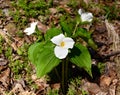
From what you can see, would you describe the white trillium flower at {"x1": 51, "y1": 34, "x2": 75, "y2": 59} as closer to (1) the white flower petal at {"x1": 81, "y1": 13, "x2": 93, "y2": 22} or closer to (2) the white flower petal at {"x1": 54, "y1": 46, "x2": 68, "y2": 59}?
(2) the white flower petal at {"x1": 54, "y1": 46, "x2": 68, "y2": 59}

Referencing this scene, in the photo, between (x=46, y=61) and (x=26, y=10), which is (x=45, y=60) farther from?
(x=26, y=10)

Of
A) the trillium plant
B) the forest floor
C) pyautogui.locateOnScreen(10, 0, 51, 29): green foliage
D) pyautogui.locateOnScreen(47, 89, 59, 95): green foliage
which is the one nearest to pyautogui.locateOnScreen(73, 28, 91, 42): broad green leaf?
the trillium plant

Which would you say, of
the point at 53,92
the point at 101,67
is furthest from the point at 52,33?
the point at 101,67

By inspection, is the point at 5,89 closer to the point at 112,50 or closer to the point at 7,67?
the point at 7,67

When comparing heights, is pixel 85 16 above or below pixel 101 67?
above

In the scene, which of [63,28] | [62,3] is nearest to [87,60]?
[63,28]

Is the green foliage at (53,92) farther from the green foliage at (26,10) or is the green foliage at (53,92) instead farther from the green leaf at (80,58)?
the green foliage at (26,10)

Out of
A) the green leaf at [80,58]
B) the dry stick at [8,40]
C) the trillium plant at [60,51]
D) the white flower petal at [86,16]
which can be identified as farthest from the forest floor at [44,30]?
the white flower petal at [86,16]
